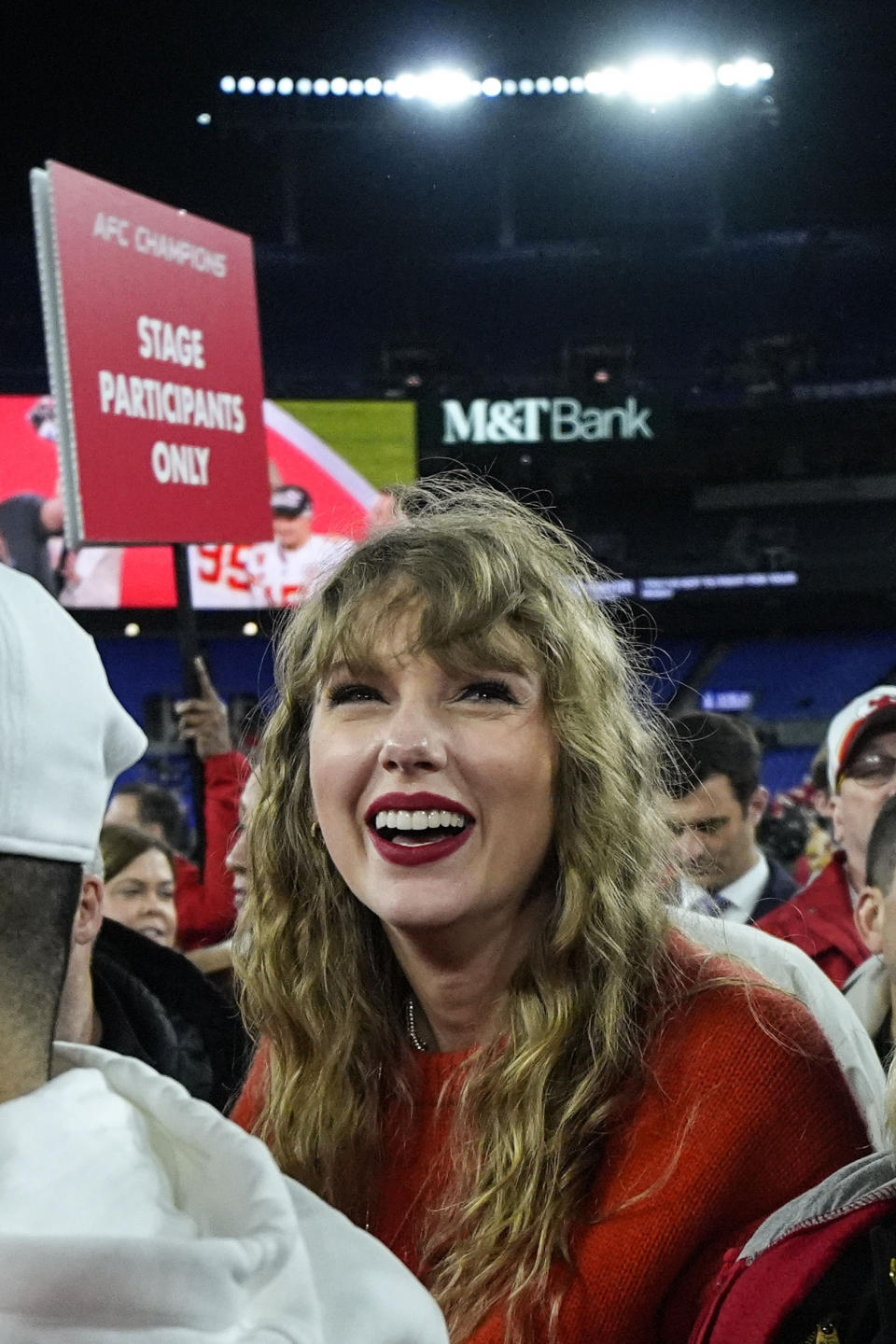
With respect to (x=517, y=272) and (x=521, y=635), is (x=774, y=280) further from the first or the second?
(x=521, y=635)

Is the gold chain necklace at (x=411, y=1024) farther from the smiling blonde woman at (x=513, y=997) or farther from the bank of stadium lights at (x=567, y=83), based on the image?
the bank of stadium lights at (x=567, y=83)

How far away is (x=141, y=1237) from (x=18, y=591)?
12.5 inches

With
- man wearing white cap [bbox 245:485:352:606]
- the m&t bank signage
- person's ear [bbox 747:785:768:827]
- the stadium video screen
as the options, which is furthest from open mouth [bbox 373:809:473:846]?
the m&t bank signage

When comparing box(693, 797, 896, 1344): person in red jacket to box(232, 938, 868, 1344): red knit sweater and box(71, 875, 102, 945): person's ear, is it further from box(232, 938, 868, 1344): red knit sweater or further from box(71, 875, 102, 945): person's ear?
box(71, 875, 102, 945): person's ear

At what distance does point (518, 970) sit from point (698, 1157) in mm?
281

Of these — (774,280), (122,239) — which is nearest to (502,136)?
(774,280)

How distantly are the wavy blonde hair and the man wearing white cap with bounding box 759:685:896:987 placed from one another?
128 centimetres

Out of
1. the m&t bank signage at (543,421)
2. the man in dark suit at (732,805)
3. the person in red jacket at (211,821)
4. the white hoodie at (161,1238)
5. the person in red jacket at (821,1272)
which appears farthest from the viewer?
the m&t bank signage at (543,421)

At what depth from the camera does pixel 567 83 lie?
1538cm

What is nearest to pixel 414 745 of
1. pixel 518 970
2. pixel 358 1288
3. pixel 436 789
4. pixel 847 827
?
pixel 436 789

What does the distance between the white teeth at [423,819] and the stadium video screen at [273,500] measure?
9437 mm

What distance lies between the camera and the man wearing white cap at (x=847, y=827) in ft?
9.80

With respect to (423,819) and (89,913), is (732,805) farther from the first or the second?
(423,819)

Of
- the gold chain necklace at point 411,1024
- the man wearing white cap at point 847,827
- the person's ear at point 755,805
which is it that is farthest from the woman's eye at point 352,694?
the person's ear at point 755,805
